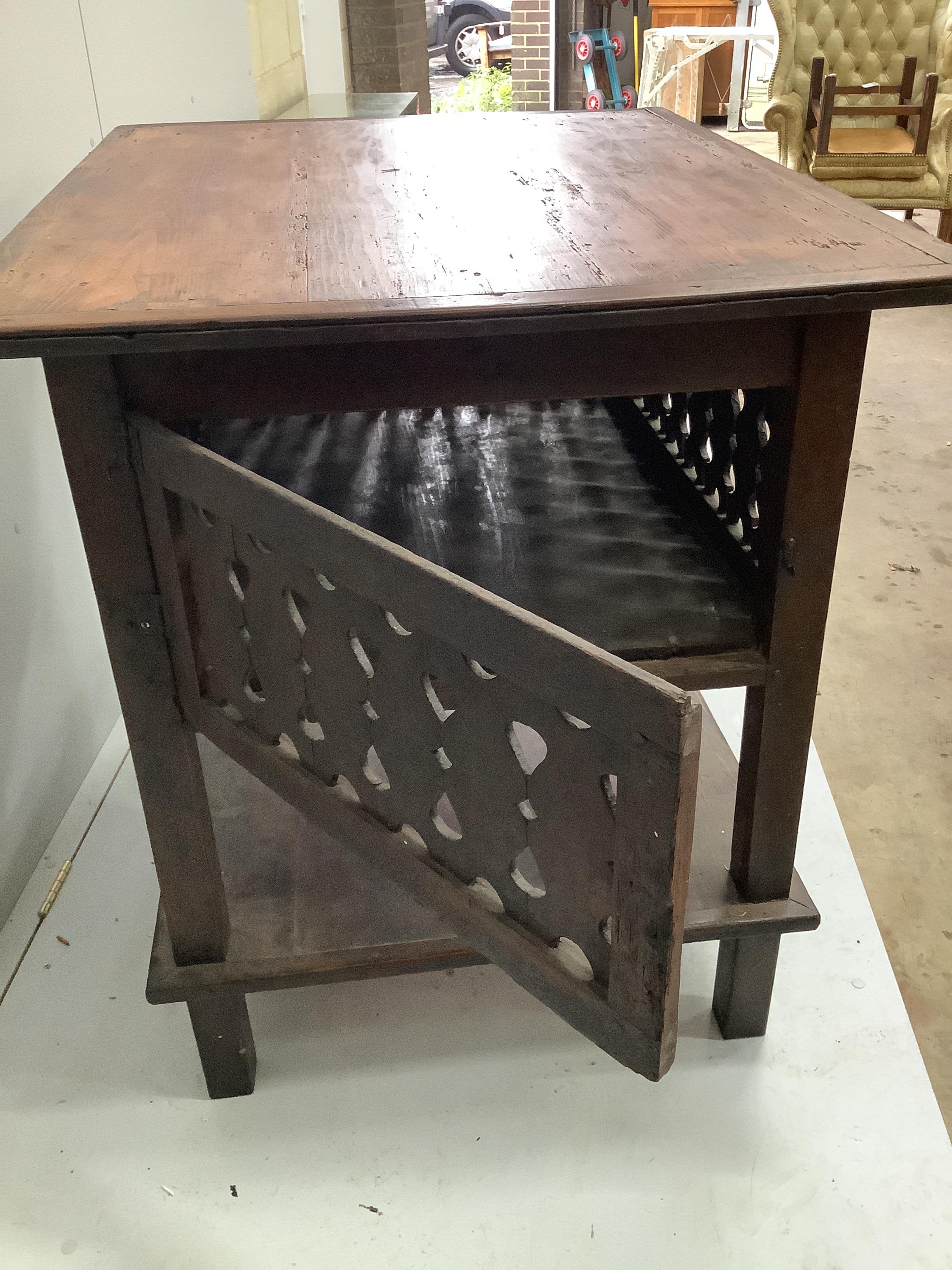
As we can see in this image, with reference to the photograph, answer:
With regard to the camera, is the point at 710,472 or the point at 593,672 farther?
the point at 710,472

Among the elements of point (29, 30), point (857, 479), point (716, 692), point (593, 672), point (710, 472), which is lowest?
point (857, 479)

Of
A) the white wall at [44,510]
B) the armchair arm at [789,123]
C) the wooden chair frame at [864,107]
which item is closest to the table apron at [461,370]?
the white wall at [44,510]

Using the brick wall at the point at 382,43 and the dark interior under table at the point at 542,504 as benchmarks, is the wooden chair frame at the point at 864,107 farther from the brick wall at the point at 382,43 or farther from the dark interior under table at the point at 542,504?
the dark interior under table at the point at 542,504

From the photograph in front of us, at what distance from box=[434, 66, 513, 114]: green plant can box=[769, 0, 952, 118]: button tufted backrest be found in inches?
136

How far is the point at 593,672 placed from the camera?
58 centimetres

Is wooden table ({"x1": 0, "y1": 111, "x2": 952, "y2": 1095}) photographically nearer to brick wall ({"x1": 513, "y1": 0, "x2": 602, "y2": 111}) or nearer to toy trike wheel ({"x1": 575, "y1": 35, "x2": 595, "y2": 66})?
toy trike wheel ({"x1": 575, "y1": 35, "x2": 595, "y2": 66})

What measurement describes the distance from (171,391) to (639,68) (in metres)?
7.66

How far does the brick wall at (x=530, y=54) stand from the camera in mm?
7191

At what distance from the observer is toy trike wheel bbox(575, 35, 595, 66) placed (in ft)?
22.2

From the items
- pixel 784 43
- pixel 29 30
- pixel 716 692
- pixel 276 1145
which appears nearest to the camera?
pixel 276 1145

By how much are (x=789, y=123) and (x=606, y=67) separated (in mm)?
3316

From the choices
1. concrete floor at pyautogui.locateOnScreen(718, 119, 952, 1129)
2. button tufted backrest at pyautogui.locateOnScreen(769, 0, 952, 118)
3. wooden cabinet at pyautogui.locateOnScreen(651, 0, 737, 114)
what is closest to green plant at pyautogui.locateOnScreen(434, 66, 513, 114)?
wooden cabinet at pyautogui.locateOnScreen(651, 0, 737, 114)

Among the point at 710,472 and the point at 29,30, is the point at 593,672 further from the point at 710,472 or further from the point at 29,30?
the point at 29,30

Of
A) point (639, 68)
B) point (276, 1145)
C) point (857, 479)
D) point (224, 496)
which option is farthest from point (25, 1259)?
point (639, 68)
